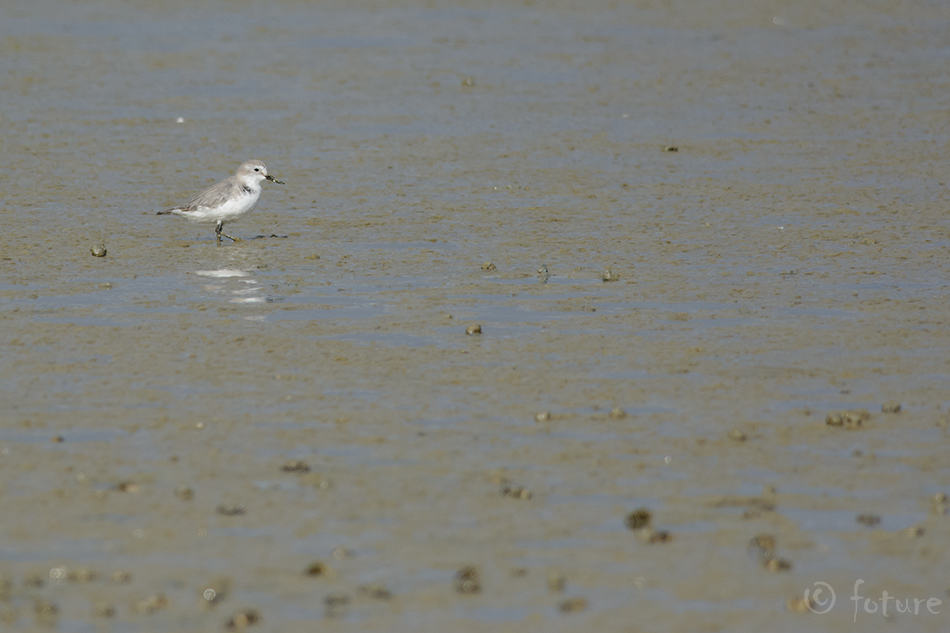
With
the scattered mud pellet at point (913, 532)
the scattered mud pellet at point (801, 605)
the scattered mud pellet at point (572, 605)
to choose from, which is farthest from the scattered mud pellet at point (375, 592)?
the scattered mud pellet at point (913, 532)

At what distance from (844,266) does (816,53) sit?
1257cm

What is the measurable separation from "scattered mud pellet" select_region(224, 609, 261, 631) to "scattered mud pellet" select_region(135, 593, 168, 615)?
32 centimetres

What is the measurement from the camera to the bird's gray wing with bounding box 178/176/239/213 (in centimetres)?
1243

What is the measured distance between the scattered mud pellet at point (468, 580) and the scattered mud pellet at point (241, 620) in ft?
2.86

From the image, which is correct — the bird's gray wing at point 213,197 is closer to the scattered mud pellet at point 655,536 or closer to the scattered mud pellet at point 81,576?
the scattered mud pellet at point 81,576

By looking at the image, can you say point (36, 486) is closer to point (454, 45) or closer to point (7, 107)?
point (7, 107)

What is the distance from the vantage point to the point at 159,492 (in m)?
6.59

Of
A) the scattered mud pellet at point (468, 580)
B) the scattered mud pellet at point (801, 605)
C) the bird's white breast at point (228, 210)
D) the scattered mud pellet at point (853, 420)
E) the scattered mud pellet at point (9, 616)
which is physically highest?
the bird's white breast at point (228, 210)

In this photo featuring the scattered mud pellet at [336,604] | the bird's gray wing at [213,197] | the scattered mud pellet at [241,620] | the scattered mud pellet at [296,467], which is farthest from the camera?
the bird's gray wing at [213,197]

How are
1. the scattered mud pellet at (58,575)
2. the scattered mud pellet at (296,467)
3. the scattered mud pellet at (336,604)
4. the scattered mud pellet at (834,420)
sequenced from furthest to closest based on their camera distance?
the scattered mud pellet at (834,420) < the scattered mud pellet at (296,467) < the scattered mud pellet at (58,575) < the scattered mud pellet at (336,604)

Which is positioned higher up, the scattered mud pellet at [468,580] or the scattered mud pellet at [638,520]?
the scattered mud pellet at [638,520]

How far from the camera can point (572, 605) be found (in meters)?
A: 5.48

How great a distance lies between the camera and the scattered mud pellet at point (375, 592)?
18.2ft

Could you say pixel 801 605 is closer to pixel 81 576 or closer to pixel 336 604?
pixel 336 604
